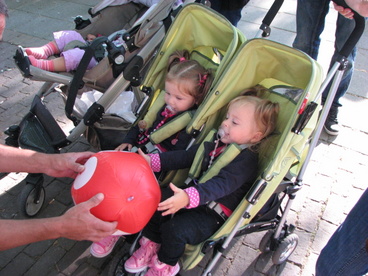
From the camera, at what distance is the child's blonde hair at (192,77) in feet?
8.19

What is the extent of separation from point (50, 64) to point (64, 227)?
1.62 meters

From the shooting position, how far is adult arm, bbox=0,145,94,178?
2.23 metres

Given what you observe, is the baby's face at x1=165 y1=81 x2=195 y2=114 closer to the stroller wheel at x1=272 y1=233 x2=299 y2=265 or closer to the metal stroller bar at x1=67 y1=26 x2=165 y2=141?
the metal stroller bar at x1=67 y1=26 x2=165 y2=141

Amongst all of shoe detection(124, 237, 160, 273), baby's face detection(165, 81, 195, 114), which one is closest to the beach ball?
shoe detection(124, 237, 160, 273)

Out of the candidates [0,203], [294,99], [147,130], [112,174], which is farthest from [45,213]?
[294,99]

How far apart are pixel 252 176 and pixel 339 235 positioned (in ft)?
1.93

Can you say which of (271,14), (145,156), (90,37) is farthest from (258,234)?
(90,37)

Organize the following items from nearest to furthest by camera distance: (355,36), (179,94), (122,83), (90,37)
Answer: (355,36) < (179,94) < (122,83) < (90,37)

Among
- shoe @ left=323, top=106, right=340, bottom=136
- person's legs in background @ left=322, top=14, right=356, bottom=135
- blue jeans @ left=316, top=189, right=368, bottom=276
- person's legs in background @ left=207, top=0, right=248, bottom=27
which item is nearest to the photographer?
blue jeans @ left=316, top=189, right=368, bottom=276

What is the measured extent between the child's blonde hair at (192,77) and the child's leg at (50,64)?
100cm

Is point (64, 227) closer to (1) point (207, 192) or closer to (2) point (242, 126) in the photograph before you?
(1) point (207, 192)

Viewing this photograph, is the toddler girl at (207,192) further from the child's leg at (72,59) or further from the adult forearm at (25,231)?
the child's leg at (72,59)

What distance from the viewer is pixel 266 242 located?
256 cm

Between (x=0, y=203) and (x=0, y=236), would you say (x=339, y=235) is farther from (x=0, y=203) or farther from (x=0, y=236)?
(x=0, y=203)
